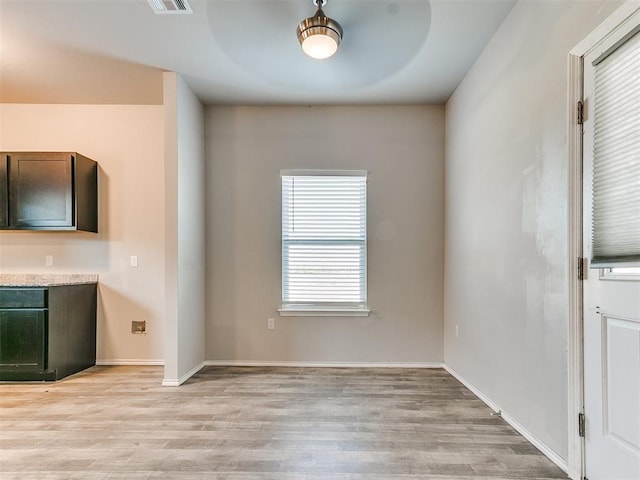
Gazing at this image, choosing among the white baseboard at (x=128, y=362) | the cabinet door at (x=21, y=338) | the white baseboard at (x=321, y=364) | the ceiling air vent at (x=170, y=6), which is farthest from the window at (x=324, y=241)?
the cabinet door at (x=21, y=338)

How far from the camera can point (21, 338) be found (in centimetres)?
310

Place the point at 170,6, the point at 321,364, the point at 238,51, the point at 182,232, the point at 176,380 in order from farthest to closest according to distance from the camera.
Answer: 1. the point at 321,364
2. the point at 182,232
3. the point at 176,380
4. the point at 238,51
5. the point at 170,6

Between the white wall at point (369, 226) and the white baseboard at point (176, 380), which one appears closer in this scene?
the white baseboard at point (176, 380)

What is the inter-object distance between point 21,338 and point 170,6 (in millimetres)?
3086

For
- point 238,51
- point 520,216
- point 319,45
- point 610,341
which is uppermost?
point 238,51

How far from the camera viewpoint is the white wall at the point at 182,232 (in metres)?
3.11

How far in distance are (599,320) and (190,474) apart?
2178mm

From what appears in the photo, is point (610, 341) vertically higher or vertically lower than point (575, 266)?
lower

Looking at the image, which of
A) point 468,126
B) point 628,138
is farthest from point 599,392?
point 468,126

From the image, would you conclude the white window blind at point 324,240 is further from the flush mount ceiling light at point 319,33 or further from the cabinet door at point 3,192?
the cabinet door at point 3,192

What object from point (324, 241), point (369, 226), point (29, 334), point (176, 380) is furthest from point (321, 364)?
point (29, 334)

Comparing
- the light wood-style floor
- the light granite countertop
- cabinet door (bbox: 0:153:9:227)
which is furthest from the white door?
cabinet door (bbox: 0:153:9:227)

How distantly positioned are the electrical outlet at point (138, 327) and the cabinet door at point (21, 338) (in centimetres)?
78

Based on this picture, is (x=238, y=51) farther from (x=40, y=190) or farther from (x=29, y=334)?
(x=29, y=334)
